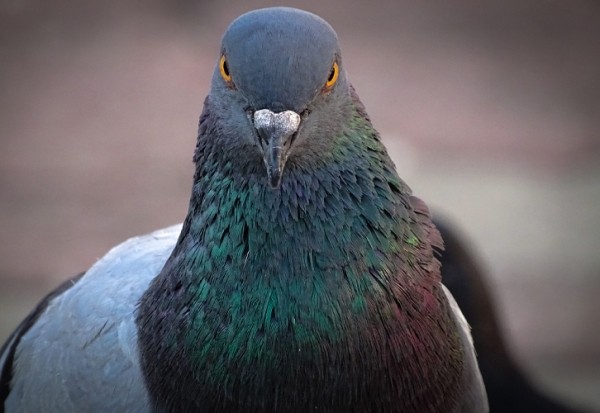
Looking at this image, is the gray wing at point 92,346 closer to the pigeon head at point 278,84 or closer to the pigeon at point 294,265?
the pigeon at point 294,265

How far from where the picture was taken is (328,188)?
176 cm

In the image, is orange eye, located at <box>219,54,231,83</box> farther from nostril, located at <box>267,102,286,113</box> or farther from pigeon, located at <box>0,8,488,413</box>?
nostril, located at <box>267,102,286,113</box>

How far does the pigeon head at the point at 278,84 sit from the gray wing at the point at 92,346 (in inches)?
25.2

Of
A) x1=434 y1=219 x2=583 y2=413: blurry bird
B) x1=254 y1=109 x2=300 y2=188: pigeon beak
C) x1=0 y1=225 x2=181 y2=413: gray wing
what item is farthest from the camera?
x1=434 y1=219 x2=583 y2=413: blurry bird

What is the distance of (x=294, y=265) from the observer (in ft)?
5.74

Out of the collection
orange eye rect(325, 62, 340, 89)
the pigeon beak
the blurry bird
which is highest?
orange eye rect(325, 62, 340, 89)

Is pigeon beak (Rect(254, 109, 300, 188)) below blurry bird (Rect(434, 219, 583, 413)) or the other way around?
the other way around

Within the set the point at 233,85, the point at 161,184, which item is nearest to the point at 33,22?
the point at 161,184

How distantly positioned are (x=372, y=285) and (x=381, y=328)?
95mm

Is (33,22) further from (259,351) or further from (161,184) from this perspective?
(259,351)

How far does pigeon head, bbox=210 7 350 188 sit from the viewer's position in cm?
161

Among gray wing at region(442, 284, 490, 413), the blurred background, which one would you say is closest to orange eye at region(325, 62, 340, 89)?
gray wing at region(442, 284, 490, 413)

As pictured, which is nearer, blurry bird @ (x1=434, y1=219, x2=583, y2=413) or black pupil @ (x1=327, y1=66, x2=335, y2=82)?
black pupil @ (x1=327, y1=66, x2=335, y2=82)

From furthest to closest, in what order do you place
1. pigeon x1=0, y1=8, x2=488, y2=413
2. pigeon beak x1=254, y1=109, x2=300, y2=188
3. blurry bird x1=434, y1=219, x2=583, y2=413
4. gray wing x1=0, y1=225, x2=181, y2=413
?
1. blurry bird x1=434, y1=219, x2=583, y2=413
2. gray wing x1=0, y1=225, x2=181, y2=413
3. pigeon x1=0, y1=8, x2=488, y2=413
4. pigeon beak x1=254, y1=109, x2=300, y2=188
